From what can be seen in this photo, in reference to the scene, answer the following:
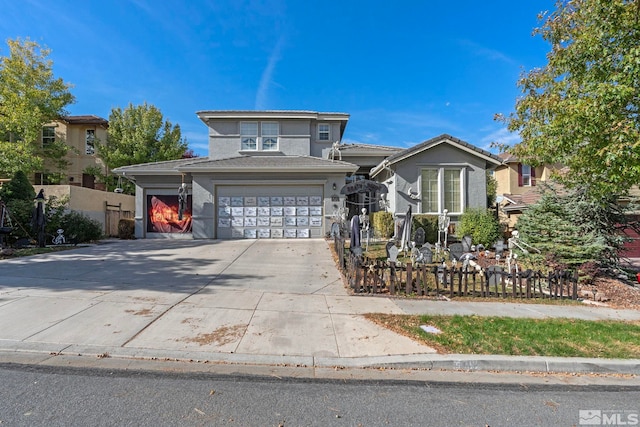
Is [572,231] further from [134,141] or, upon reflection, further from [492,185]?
[134,141]

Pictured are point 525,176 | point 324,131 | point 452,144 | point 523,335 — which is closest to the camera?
point 523,335

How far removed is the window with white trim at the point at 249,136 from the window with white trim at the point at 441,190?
31.5ft

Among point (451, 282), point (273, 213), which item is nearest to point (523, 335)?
point (451, 282)

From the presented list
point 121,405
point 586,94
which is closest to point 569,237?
point 586,94

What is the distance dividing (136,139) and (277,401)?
2619 centimetres

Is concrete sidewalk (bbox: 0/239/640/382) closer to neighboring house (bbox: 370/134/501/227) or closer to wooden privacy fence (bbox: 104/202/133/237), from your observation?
neighboring house (bbox: 370/134/501/227)

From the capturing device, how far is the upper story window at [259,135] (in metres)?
19.5

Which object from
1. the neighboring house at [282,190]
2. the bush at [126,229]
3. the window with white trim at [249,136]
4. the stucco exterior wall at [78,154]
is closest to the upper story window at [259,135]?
the window with white trim at [249,136]

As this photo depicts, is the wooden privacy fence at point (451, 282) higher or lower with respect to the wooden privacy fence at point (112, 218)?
lower

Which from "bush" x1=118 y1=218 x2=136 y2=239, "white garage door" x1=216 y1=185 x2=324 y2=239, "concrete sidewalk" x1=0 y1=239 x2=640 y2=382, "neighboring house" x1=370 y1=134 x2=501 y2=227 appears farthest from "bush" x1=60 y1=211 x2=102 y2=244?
"neighboring house" x1=370 y1=134 x2=501 y2=227

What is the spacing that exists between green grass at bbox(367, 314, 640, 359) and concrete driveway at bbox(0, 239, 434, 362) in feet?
1.40

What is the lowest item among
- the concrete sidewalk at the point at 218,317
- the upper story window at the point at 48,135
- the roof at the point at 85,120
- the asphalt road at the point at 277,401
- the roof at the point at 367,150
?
the asphalt road at the point at 277,401

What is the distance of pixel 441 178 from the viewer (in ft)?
52.9

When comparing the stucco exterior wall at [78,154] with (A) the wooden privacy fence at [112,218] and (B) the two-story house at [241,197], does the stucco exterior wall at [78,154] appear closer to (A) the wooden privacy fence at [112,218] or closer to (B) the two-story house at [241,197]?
(A) the wooden privacy fence at [112,218]
